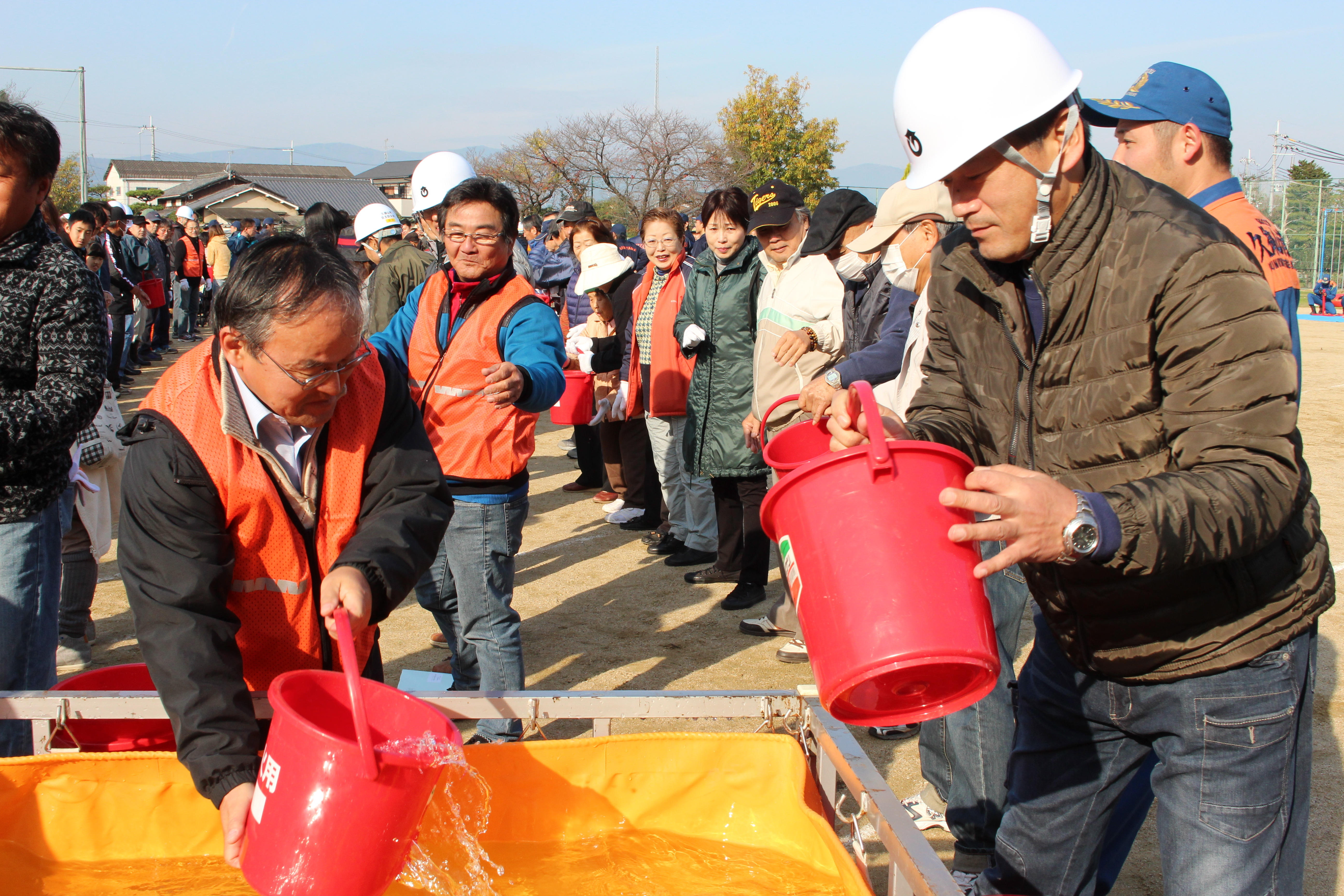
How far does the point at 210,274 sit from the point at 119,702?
19892 millimetres

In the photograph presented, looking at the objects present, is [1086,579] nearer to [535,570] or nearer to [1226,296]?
[1226,296]

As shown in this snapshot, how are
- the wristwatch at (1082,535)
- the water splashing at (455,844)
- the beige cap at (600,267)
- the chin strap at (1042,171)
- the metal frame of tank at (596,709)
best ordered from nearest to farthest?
the wristwatch at (1082,535) < the chin strap at (1042,171) < the water splashing at (455,844) < the metal frame of tank at (596,709) < the beige cap at (600,267)

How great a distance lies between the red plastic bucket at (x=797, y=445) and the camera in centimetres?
224

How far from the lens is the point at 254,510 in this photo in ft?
6.79

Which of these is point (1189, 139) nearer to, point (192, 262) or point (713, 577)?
point (713, 577)

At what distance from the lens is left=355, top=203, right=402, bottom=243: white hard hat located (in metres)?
7.85

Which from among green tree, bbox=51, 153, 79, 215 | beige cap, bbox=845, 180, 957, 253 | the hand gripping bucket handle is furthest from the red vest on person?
green tree, bbox=51, 153, 79, 215

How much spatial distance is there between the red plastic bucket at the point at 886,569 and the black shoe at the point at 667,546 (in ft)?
16.9

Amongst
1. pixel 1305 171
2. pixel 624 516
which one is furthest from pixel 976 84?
pixel 1305 171

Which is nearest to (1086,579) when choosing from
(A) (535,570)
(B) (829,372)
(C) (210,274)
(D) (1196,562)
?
(D) (1196,562)

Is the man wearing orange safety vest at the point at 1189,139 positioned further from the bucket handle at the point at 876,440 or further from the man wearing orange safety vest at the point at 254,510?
the man wearing orange safety vest at the point at 254,510

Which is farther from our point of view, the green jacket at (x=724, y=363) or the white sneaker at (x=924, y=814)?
the green jacket at (x=724, y=363)

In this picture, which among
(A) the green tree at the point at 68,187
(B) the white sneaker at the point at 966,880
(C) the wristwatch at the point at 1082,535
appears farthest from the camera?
(A) the green tree at the point at 68,187

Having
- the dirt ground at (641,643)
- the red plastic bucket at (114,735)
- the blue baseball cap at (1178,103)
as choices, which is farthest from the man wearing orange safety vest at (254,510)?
the blue baseball cap at (1178,103)
